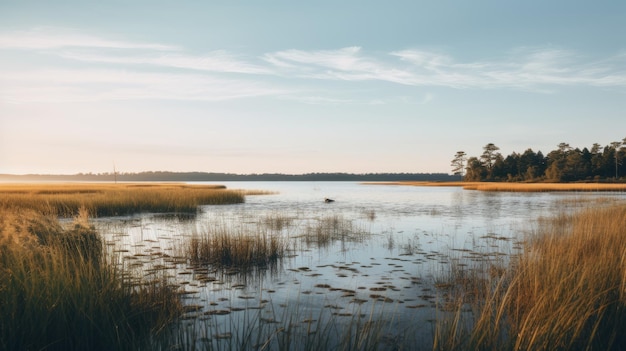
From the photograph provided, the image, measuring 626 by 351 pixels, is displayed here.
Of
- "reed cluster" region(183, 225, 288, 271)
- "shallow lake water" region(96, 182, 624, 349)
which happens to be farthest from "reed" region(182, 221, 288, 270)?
"shallow lake water" region(96, 182, 624, 349)

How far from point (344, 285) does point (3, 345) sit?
21.4 ft

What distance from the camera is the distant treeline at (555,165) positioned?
92750mm

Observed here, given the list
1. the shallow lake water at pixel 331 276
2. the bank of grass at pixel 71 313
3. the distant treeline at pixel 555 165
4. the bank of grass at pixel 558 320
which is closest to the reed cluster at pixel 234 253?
the shallow lake water at pixel 331 276

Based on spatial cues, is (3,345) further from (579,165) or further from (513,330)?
(579,165)

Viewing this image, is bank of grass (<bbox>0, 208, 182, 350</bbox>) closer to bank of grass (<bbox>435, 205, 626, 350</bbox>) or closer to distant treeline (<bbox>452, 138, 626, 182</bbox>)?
bank of grass (<bbox>435, 205, 626, 350</bbox>)

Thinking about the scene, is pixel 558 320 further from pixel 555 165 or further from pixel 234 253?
pixel 555 165

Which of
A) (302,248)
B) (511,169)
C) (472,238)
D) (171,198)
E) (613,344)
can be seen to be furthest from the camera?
(511,169)

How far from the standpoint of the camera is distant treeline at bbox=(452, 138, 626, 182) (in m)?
92.8

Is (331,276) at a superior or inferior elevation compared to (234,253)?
inferior

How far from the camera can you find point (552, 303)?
5.55 meters

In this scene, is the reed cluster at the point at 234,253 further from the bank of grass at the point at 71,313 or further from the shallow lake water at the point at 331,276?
the bank of grass at the point at 71,313

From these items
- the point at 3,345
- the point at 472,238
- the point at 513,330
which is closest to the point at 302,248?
the point at 472,238

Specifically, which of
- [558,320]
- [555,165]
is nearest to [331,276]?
[558,320]

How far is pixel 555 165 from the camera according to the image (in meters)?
→ 93.5
